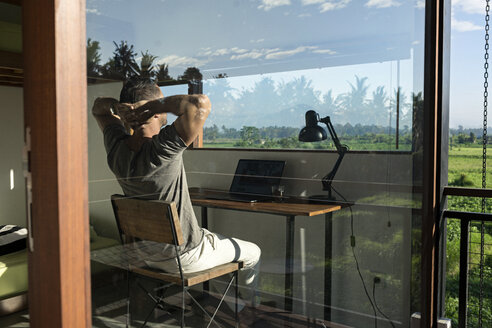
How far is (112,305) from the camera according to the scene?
1121mm

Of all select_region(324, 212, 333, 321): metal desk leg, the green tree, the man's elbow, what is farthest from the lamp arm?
the man's elbow

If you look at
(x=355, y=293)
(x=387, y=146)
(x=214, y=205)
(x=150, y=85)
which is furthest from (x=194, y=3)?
(x=355, y=293)

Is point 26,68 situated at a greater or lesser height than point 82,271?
greater

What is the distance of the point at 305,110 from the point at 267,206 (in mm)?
371

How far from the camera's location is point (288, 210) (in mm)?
1558

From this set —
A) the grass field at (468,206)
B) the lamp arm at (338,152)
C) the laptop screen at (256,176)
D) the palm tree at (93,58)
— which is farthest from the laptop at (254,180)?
the grass field at (468,206)

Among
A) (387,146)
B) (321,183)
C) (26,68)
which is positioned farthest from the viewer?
(387,146)

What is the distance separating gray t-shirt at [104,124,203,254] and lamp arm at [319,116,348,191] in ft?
2.02

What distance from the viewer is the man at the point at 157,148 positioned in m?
1.08

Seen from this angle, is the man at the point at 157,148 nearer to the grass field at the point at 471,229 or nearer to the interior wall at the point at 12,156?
→ the interior wall at the point at 12,156

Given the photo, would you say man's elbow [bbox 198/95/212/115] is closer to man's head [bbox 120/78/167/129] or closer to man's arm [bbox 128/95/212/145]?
man's arm [bbox 128/95/212/145]

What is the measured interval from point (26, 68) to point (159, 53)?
0.32m

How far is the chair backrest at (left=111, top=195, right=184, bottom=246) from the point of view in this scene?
1.10m

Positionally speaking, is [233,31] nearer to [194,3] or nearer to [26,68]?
[194,3]
